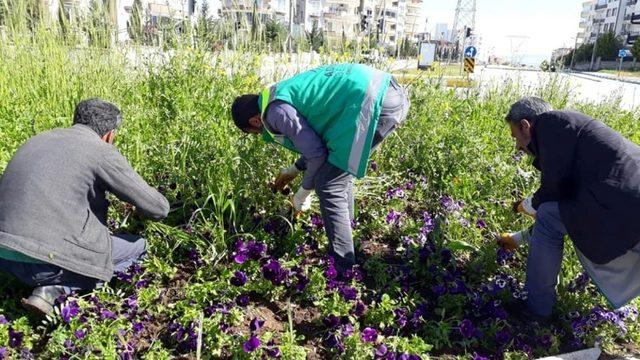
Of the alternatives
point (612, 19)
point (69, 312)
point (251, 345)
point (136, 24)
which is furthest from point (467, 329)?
point (612, 19)

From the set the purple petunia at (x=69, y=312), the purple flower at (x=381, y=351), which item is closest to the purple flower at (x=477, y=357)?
the purple flower at (x=381, y=351)

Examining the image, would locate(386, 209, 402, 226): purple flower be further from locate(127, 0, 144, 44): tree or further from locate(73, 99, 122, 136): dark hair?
locate(127, 0, 144, 44): tree

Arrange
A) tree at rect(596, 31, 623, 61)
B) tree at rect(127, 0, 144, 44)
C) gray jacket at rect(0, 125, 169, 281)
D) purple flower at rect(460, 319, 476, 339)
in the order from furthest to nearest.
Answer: tree at rect(596, 31, 623, 61) < tree at rect(127, 0, 144, 44) < purple flower at rect(460, 319, 476, 339) < gray jacket at rect(0, 125, 169, 281)

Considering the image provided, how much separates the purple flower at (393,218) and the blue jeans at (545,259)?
31.7 inches

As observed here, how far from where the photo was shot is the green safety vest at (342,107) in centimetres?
238

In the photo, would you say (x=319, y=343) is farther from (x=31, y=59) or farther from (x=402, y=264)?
(x=31, y=59)

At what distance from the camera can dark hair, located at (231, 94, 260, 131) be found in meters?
2.47

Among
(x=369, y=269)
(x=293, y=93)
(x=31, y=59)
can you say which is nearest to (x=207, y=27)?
(x=31, y=59)

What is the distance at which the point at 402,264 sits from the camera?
2.83 meters

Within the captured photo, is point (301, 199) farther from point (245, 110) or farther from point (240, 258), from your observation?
point (245, 110)

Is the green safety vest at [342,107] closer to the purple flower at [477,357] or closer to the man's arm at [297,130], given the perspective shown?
the man's arm at [297,130]

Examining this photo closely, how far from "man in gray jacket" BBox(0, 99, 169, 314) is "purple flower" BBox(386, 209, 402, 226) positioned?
1374 mm

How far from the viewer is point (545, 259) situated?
2.46m

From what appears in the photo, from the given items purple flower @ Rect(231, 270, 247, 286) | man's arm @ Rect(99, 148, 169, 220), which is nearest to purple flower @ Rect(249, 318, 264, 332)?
purple flower @ Rect(231, 270, 247, 286)
